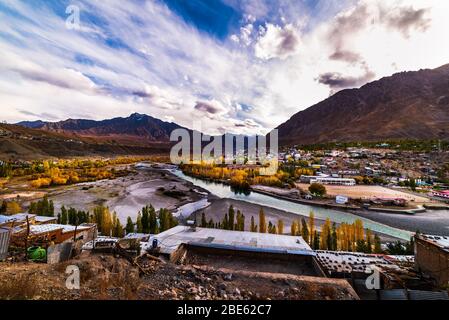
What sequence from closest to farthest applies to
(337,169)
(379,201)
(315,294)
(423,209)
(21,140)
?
(315,294), (423,209), (379,201), (337,169), (21,140)

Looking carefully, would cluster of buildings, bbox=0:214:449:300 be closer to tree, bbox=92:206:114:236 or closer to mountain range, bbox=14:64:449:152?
tree, bbox=92:206:114:236

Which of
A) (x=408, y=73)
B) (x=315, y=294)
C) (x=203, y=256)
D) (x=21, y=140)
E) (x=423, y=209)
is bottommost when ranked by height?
(x=423, y=209)

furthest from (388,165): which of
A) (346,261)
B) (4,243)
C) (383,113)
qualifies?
(383,113)

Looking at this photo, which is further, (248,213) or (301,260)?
(248,213)

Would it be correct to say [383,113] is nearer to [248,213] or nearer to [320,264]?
[248,213]

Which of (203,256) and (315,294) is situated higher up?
(315,294)

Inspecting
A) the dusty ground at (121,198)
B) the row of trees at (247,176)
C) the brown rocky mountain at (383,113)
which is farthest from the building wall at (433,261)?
the brown rocky mountain at (383,113)
